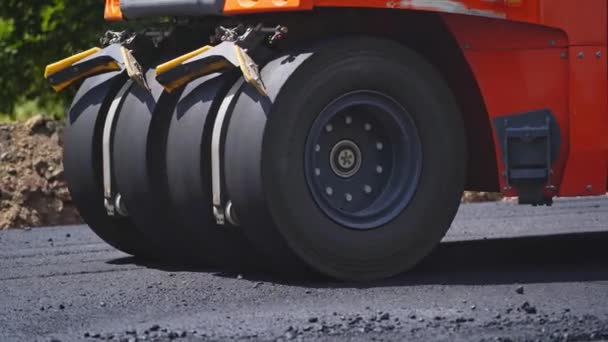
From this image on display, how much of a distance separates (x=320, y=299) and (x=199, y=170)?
1069 millimetres

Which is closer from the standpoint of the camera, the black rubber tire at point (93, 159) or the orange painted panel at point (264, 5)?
the orange painted panel at point (264, 5)

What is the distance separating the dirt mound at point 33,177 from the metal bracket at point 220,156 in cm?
491

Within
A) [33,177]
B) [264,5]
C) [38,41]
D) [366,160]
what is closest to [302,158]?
[366,160]

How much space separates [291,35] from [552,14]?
1.35m

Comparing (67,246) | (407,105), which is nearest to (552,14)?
(407,105)

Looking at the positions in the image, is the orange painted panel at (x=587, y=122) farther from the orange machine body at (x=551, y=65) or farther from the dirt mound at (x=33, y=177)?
the dirt mound at (x=33, y=177)

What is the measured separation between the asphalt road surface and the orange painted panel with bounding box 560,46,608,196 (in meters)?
0.48

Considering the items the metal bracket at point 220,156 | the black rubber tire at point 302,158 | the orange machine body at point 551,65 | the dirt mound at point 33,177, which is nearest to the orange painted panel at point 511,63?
the orange machine body at point 551,65

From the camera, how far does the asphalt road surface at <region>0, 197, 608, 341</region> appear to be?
5871 mm

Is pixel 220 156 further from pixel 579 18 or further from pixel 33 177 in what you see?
pixel 33 177

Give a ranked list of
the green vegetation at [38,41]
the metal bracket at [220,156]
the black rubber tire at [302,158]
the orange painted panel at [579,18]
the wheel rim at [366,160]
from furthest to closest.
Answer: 1. the green vegetation at [38,41]
2. the orange painted panel at [579,18]
3. the wheel rim at [366,160]
4. the metal bracket at [220,156]
5. the black rubber tire at [302,158]

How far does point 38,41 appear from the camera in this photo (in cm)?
1371

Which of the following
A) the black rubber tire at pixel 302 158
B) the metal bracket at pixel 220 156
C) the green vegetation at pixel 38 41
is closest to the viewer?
the black rubber tire at pixel 302 158

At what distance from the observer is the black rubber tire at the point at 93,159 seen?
8219 millimetres
